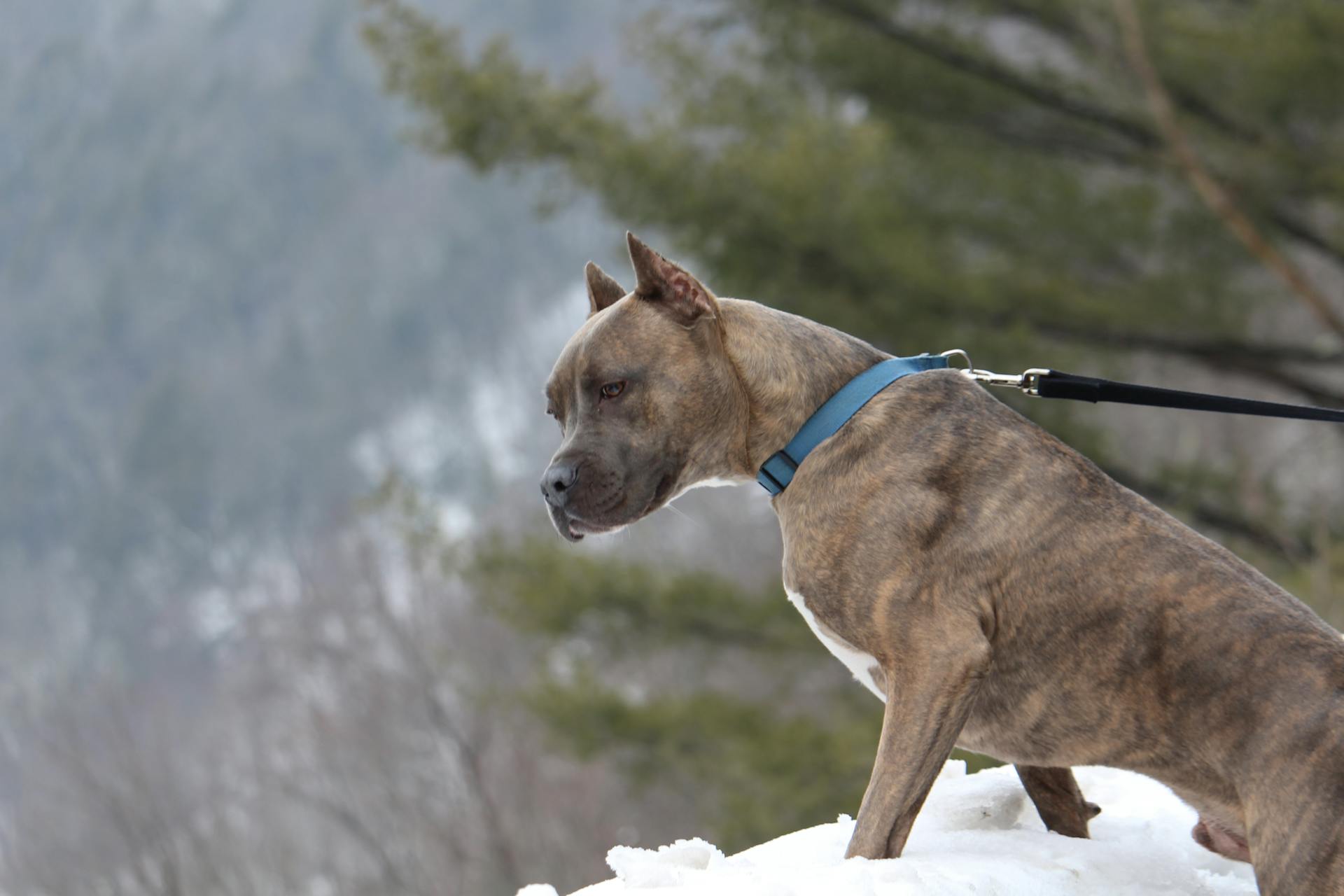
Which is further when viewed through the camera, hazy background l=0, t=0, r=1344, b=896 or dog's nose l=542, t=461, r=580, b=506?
hazy background l=0, t=0, r=1344, b=896

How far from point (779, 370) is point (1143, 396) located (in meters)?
0.95

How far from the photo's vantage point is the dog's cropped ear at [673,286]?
11.2 feet

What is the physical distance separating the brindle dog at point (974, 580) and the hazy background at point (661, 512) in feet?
1.67

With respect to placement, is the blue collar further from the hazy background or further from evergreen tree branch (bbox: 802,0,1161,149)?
evergreen tree branch (bbox: 802,0,1161,149)

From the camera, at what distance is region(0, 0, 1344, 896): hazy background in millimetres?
11438

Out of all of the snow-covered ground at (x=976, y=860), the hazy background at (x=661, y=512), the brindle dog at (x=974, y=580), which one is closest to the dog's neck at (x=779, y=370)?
the brindle dog at (x=974, y=580)

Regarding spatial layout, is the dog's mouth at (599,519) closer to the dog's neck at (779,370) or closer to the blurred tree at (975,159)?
the dog's neck at (779,370)

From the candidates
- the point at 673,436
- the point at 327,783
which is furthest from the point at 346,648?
the point at 673,436

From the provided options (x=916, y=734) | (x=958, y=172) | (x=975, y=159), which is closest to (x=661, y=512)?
(x=958, y=172)

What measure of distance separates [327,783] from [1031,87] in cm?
1976

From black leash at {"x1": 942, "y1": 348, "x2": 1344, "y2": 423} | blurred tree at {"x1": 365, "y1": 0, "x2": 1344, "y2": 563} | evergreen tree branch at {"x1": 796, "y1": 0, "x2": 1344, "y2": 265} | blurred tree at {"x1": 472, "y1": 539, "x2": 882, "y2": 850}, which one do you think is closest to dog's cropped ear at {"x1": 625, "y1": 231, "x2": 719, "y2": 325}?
black leash at {"x1": 942, "y1": 348, "x2": 1344, "y2": 423}

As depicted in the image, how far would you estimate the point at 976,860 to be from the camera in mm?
3121

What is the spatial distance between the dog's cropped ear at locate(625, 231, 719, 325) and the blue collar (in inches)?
14.8

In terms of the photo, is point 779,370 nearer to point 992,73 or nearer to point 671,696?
point 992,73
